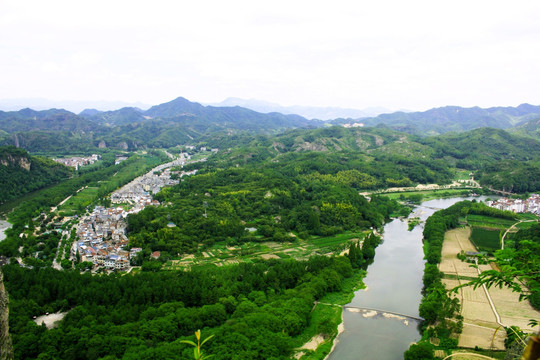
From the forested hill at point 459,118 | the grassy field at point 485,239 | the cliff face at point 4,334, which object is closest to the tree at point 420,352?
the cliff face at point 4,334

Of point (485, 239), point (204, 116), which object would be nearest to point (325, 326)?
point (485, 239)

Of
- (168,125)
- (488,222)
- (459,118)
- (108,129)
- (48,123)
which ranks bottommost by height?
(488,222)

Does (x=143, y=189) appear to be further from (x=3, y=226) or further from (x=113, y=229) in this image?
(x=113, y=229)

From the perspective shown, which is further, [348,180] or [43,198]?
[348,180]

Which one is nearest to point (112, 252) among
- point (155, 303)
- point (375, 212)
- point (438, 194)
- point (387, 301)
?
point (155, 303)

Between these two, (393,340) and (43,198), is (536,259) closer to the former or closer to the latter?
(393,340)

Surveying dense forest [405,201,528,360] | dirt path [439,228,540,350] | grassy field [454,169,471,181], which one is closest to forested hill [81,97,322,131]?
grassy field [454,169,471,181]
